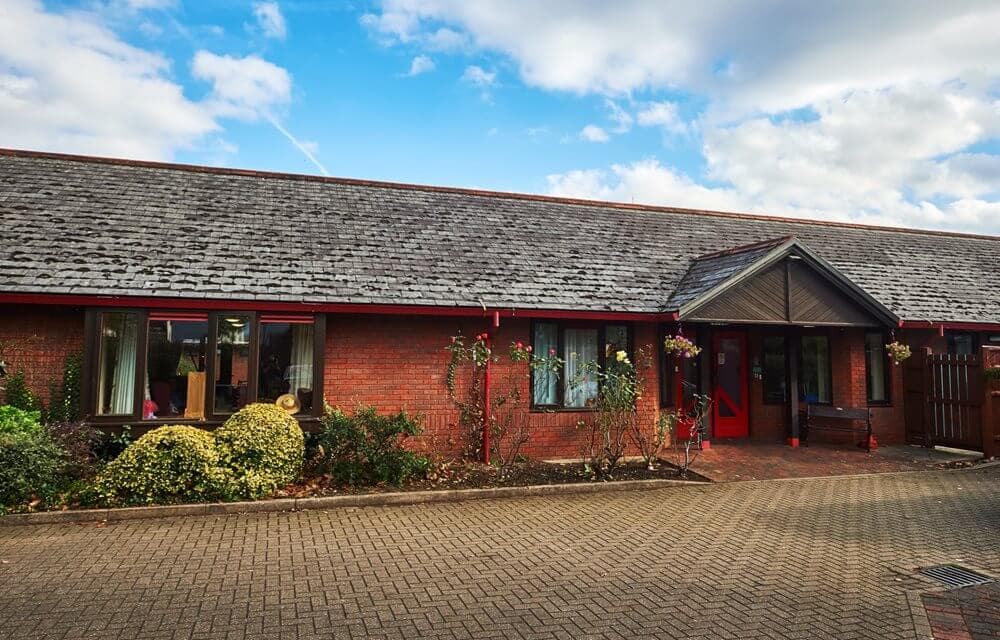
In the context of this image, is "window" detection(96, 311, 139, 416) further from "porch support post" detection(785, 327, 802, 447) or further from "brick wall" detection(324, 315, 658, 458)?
"porch support post" detection(785, 327, 802, 447)

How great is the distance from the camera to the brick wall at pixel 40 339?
973 cm

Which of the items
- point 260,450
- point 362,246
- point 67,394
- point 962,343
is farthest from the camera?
point 962,343

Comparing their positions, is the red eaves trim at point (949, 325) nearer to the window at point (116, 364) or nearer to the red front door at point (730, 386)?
the red front door at point (730, 386)

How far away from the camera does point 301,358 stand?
10641mm

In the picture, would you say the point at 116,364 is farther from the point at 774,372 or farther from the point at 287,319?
the point at 774,372

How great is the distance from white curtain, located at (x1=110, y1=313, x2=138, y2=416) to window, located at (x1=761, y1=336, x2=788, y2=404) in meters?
12.1

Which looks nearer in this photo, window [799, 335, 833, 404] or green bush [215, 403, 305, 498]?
green bush [215, 403, 305, 498]

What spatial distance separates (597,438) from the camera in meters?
11.7

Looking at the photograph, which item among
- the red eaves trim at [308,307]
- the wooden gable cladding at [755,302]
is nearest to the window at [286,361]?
the red eaves trim at [308,307]

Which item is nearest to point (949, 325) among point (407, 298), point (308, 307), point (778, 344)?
point (778, 344)

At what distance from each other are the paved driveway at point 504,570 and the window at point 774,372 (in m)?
5.64

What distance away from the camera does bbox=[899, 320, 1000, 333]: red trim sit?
45.0ft

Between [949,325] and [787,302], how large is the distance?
4.44 meters

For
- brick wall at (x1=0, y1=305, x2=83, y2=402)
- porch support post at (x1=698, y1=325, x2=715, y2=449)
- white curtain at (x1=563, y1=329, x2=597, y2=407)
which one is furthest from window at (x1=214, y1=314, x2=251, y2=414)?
porch support post at (x1=698, y1=325, x2=715, y2=449)
